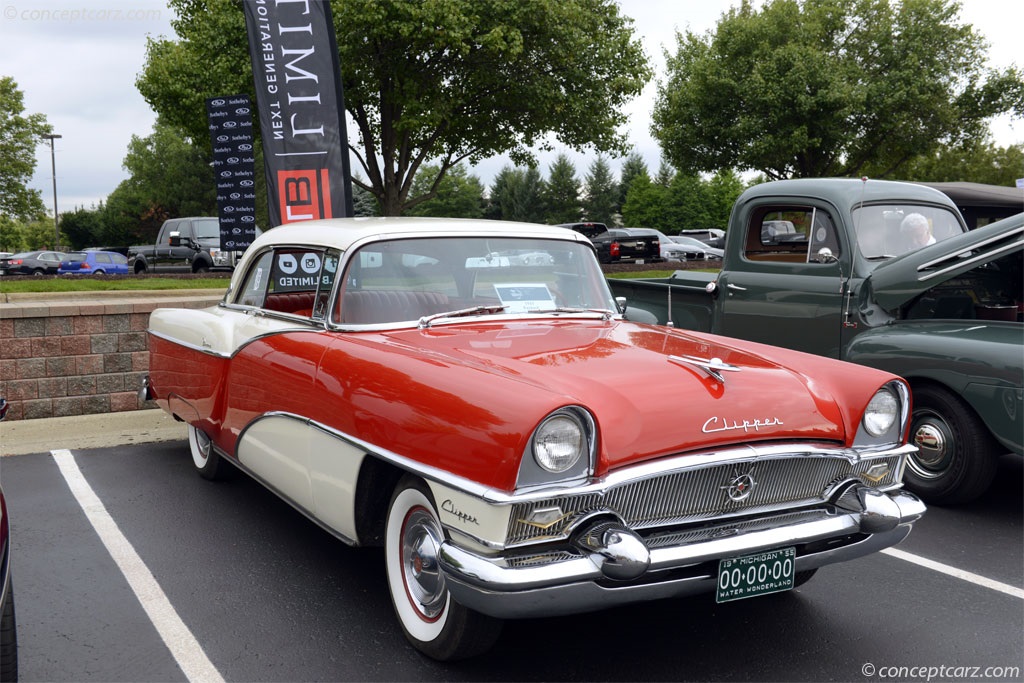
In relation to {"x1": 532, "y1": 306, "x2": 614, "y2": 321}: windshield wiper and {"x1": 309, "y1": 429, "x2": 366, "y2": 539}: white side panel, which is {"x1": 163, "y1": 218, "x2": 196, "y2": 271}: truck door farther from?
{"x1": 309, "y1": 429, "x2": 366, "y2": 539}: white side panel

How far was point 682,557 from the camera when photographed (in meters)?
2.68

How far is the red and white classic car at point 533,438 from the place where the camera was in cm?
263

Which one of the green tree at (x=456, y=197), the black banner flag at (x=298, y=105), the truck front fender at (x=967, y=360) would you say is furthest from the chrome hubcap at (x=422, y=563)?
the green tree at (x=456, y=197)

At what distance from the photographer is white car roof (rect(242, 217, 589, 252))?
159 inches

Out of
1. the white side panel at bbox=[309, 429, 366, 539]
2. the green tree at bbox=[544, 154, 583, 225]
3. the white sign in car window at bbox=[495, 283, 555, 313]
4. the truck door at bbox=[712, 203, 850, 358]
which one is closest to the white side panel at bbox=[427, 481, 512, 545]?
the white side panel at bbox=[309, 429, 366, 539]

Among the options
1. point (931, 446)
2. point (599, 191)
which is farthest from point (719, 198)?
point (931, 446)

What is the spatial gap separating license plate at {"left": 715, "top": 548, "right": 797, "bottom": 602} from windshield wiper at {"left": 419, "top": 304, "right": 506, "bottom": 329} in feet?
5.41

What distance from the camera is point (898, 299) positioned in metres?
5.60

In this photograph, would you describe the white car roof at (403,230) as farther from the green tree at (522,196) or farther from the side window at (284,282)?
the green tree at (522,196)

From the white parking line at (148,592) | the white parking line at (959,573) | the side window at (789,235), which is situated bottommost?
the white parking line at (959,573)

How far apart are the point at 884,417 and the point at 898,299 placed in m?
2.59

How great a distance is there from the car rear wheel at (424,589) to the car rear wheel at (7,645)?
120 cm

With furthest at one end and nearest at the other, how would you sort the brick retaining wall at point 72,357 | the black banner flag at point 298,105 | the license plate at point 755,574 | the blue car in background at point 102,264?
the blue car in background at point 102,264 < the black banner flag at point 298,105 < the brick retaining wall at point 72,357 < the license plate at point 755,574

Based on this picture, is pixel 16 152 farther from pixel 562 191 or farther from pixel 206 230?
pixel 562 191
